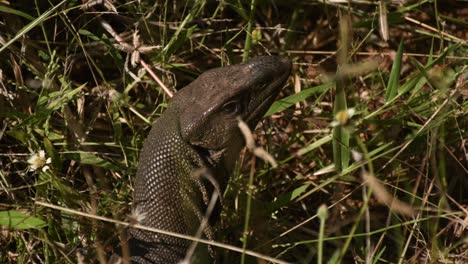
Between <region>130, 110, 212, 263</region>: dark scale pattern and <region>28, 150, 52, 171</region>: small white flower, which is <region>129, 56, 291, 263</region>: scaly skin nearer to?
<region>130, 110, 212, 263</region>: dark scale pattern

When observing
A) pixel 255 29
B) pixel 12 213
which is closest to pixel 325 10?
pixel 255 29

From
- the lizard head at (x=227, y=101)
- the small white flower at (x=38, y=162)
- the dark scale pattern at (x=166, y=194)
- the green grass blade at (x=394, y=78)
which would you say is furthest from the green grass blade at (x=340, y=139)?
the small white flower at (x=38, y=162)

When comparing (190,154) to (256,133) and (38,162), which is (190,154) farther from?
(256,133)

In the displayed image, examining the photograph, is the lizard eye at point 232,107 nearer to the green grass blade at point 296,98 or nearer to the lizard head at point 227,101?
the lizard head at point 227,101

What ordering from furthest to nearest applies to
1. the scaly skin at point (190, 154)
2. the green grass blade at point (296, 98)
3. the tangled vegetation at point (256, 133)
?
the green grass blade at point (296, 98), the tangled vegetation at point (256, 133), the scaly skin at point (190, 154)

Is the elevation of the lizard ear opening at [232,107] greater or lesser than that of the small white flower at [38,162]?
greater

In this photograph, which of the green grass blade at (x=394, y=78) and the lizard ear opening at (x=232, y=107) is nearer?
the lizard ear opening at (x=232, y=107)

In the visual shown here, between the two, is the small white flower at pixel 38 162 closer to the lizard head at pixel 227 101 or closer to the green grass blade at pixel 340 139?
the lizard head at pixel 227 101

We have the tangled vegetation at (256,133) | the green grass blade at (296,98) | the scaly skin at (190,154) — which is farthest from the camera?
the green grass blade at (296,98)

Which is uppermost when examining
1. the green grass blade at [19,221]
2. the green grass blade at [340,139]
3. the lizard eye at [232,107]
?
the lizard eye at [232,107]
